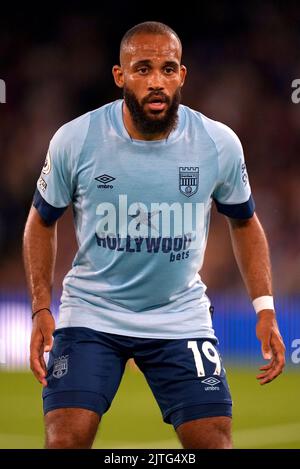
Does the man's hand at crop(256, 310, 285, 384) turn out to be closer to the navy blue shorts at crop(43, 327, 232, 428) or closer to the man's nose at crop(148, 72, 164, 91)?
the navy blue shorts at crop(43, 327, 232, 428)

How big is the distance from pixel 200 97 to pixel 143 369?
23.3ft

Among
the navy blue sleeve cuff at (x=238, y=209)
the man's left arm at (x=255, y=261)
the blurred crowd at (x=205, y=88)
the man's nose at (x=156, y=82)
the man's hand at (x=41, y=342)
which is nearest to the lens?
the man's hand at (x=41, y=342)

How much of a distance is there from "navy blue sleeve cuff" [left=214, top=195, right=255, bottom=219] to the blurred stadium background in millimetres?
5470

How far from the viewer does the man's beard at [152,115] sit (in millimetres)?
4637

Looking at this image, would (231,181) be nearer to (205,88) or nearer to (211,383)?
(211,383)

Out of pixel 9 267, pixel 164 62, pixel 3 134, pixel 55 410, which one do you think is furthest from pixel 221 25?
pixel 55 410

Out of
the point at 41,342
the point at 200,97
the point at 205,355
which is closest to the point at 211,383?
the point at 205,355

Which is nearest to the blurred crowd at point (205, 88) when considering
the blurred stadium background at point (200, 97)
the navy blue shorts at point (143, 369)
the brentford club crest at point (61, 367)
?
the blurred stadium background at point (200, 97)

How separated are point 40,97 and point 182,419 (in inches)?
289

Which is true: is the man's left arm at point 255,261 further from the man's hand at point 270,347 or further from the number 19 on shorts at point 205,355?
the number 19 on shorts at point 205,355

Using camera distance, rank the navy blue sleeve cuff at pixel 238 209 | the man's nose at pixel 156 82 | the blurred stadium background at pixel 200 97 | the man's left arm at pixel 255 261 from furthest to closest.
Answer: the blurred stadium background at pixel 200 97 < the navy blue sleeve cuff at pixel 238 209 < the man's left arm at pixel 255 261 < the man's nose at pixel 156 82

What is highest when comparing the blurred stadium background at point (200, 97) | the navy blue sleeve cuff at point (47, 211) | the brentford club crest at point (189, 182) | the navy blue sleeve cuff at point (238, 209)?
the blurred stadium background at point (200, 97)

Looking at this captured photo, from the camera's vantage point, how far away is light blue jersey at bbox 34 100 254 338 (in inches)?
183

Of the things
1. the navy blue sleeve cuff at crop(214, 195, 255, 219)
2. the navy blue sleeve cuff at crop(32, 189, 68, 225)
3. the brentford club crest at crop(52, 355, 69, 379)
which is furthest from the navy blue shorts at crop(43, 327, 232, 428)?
the navy blue sleeve cuff at crop(214, 195, 255, 219)
